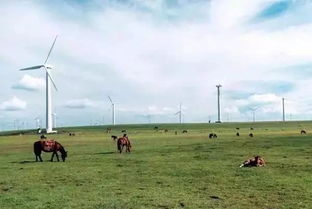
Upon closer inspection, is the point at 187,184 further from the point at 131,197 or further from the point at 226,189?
the point at 131,197

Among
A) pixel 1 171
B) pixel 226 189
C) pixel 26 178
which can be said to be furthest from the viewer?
pixel 1 171

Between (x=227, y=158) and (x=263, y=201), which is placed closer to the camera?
(x=263, y=201)

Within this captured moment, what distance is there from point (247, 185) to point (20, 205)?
31.8 feet

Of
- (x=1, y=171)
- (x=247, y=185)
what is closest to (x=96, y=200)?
(x=247, y=185)

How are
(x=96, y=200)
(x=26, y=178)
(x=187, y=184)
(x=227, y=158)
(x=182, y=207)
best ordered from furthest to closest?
(x=227, y=158) < (x=26, y=178) < (x=187, y=184) < (x=96, y=200) < (x=182, y=207)

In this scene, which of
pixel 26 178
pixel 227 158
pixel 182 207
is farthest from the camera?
pixel 227 158

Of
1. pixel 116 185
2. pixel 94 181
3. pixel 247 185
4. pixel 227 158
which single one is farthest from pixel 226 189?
pixel 227 158

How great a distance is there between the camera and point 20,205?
18.2 meters

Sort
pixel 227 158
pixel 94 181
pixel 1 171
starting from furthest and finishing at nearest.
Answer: pixel 227 158, pixel 1 171, pixel 94 181

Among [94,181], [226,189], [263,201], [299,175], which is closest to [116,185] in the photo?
[94,181]

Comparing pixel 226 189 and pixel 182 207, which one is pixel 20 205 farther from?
pixel 226 189

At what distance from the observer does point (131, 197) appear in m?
19.3

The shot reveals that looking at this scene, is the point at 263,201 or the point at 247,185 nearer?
the point at 263,201

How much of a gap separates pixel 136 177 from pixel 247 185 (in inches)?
242
